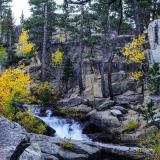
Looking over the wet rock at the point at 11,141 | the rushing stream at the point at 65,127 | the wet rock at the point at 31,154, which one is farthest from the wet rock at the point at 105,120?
the wet rock at the point at 11,141

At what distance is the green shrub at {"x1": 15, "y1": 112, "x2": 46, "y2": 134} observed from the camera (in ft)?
84.6

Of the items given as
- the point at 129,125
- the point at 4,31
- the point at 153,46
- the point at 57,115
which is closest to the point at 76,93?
the point at 57,115

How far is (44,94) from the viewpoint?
4144 cm

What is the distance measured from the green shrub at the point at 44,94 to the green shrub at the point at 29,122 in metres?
13.7

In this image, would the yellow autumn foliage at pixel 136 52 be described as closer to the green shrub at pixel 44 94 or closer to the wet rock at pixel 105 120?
the wet rock at pixel 105 120

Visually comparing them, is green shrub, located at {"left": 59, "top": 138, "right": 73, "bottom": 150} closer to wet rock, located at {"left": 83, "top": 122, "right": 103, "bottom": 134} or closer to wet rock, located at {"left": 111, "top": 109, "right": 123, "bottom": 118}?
wet rock, located at {"left": 83, "top": 122, "right": 103, "bottom": 134}

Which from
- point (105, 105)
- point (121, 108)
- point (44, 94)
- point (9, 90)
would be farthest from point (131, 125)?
point (44, 94)

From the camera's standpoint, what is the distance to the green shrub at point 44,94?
41.1 metres

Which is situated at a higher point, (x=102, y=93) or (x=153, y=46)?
(x=153, y=46)

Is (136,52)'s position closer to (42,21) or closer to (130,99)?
(130,99)

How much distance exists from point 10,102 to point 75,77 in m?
22.7

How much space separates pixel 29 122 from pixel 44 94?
51.2ft

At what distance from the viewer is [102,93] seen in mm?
39531

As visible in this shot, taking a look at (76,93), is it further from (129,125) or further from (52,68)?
(129,125)
